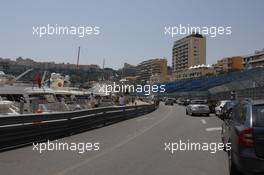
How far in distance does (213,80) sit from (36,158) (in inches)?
3288

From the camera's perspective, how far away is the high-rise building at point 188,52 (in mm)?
152625

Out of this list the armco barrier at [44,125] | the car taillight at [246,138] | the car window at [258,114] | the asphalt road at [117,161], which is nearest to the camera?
the car taillight at [246,138]

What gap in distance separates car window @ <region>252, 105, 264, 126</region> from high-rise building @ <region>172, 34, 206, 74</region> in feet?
462

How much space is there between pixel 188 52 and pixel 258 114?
163m

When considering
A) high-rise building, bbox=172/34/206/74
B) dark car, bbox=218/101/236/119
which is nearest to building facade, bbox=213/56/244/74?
high-rise building, bbox=172/34/206/74

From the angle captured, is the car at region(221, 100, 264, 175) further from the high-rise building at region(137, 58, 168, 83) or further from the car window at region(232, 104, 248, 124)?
the high-rise building at region(137, 58, 168, 83)

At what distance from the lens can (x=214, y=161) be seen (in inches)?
453

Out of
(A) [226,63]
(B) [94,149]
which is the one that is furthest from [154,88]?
(B) [94,149]

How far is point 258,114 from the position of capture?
863 centimetres

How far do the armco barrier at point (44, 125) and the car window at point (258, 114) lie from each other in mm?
7689

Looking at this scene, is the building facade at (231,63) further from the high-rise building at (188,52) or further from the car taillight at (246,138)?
the car taillight at (246,138)

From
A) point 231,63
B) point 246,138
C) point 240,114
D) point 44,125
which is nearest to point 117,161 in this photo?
point 240,114

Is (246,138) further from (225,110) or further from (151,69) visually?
(151,69)

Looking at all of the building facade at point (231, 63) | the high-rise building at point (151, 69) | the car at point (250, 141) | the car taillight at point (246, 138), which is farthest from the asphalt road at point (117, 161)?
the building facade at point (231, 63)
